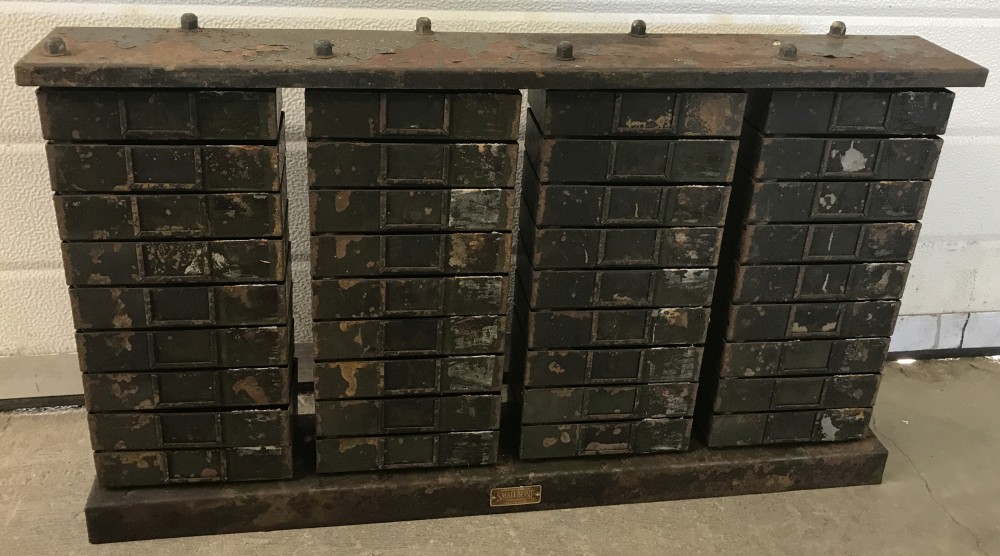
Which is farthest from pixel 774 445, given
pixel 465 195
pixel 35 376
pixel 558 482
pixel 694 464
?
pixel 35 376

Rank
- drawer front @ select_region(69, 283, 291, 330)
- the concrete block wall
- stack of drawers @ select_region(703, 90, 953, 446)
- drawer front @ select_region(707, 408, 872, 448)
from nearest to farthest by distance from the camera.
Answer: drawer front @ select_region(69, 283, 291, 330) → stack of drawers @ select_region(703, 90, 953, 446) → the concrete block wall → drawer front @ select_region(707, 408, 872, 448)

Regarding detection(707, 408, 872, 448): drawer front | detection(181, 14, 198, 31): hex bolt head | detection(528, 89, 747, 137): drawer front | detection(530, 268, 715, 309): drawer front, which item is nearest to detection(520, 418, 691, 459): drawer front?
detection(707, 408, 872, 448): drawer front

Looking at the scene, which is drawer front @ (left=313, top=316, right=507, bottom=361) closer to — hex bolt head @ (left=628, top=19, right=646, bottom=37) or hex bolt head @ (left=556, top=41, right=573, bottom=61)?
hex bolt head @ (left=556, top=41, right=573, bottom=61)

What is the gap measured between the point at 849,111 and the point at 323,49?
1.22 m

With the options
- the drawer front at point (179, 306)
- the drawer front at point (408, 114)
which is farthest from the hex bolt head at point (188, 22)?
the drawer front at point (179, 306)

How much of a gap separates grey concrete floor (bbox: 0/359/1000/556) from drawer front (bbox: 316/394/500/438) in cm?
28

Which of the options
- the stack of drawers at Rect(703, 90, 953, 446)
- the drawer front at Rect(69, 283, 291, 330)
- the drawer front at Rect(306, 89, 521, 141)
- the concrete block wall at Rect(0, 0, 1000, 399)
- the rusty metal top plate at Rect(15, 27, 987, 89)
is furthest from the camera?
the concrete block wall at Rect(0, 0, 1000, 399)

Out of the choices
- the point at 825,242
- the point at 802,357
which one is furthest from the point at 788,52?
the point at 802,357

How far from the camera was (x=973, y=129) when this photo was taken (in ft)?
9.92

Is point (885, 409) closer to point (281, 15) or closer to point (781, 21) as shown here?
point (781, 21)

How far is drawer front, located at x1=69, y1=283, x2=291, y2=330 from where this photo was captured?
2.15 m

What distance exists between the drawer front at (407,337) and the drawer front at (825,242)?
66cm

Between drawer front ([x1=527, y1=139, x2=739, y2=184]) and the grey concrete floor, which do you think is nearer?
drawer front ([x1=527, y1=139, x2=739, y2=184])

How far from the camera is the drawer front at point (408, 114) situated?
205 centimetres
